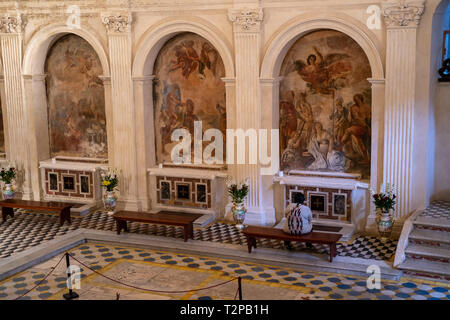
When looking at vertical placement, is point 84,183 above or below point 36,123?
below

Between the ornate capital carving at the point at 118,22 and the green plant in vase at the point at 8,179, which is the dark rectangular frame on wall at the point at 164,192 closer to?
the ornate capital carving at the point at 118,22

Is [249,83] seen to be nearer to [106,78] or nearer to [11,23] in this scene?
[106,78]

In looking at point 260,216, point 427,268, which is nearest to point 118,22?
point 260,216

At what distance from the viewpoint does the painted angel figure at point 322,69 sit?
47.6 ft

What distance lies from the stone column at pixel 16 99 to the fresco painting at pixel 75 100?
831mm

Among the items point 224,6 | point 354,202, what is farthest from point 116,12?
point 354,202

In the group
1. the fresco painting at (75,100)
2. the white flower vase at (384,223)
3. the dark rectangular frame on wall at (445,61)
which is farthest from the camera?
the fresco painting at (75,100)

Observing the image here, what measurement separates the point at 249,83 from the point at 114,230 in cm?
492

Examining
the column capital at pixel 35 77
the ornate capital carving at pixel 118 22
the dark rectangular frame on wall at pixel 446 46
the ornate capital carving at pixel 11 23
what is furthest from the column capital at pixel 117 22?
the dark rectangular frame on wall at pixel 446 46

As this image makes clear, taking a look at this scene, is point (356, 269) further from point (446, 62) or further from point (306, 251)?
point (446, 62)

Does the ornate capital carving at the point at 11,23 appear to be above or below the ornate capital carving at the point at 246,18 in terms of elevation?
above

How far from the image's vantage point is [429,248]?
41.0 ft

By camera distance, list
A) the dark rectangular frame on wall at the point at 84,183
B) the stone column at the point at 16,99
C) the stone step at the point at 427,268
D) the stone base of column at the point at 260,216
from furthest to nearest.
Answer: the dark rectangular frame on wall at the point at 84,183 → the stone column at the point at 16,99 → the stone base of column at the point at 260,216 → the stone step at the point at 427,268
